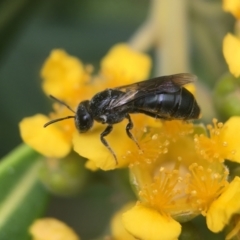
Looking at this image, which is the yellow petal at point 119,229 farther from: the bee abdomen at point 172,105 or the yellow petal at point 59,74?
the yellow petal at point 59,74

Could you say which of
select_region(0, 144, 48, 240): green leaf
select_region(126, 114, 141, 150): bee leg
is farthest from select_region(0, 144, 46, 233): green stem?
select_region(126, 114, 141, 150): bee leg

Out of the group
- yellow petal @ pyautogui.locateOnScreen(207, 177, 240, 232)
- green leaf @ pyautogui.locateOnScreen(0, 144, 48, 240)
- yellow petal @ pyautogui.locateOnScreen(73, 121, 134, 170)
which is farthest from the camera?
green leaf @ pyautogui.locateOnScreen(0, 144, 48, 240)

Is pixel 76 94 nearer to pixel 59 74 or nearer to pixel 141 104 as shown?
pixel 59 74

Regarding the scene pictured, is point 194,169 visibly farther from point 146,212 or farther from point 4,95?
point 4,95

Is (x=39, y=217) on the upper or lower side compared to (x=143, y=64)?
lower

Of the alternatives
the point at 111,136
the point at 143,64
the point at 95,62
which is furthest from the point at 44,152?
the point at 95,62

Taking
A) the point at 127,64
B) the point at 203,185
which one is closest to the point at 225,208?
the point at 203,185

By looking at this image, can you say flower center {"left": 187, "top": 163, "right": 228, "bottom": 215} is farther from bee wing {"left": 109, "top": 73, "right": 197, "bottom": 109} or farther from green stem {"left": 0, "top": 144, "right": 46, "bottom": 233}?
green stem {"left": 0, "top": 144, "right": 46, "bottom": 233}
